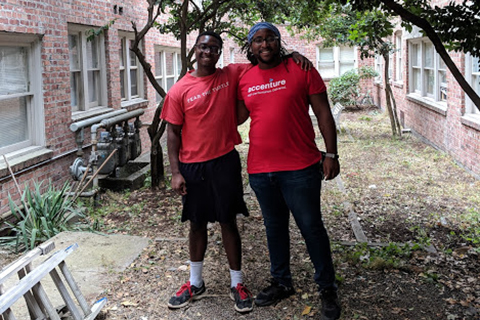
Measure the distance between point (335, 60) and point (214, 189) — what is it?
2266 cm

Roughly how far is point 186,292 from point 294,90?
5.81ft

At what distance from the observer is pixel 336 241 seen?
587 cm

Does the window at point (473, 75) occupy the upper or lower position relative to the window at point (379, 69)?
lower

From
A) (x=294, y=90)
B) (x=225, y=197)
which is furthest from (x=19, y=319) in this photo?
(x=294, y=90)

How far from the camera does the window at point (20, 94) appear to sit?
701 centimetres

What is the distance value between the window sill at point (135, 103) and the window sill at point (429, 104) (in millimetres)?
6644

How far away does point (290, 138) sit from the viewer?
366cm

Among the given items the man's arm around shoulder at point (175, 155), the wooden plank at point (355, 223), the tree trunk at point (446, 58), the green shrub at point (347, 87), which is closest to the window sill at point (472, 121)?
the wooden plank at point (355, 223)

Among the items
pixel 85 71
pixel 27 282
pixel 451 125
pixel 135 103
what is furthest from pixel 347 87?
pixel 27 282

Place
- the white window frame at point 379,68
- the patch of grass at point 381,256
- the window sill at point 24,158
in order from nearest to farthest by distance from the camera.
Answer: the patch of grass at point 381,256
the window sill at point 24,158
the white window frame at point 379,68

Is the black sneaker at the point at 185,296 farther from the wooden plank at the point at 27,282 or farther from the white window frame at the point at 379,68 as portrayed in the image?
the white window frame at the point at 379,68

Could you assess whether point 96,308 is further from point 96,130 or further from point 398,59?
point 398,59

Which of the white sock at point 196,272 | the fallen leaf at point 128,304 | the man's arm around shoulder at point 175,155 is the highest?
the man's arm around shoulder at point 175,155

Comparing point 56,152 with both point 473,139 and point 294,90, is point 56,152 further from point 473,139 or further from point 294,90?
point 473,139
